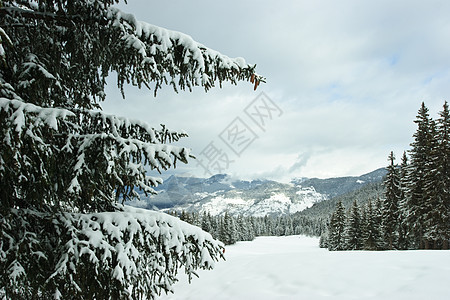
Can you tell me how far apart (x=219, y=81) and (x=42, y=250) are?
2855 mm

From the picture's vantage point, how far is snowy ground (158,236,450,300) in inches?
213

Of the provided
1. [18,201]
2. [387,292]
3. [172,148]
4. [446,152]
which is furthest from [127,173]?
[446,152]

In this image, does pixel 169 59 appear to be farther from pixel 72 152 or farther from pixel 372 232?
pixel 372 232

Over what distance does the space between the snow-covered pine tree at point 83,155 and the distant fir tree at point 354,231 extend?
128 feet

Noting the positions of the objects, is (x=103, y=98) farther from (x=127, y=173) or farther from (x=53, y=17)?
(x=127, y=173)

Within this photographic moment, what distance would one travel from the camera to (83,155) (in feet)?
7.93

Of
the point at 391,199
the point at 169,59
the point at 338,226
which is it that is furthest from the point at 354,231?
the point at 169,59

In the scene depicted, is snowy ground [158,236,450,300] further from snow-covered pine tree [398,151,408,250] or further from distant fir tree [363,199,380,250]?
distant fir tree [363,199,380,250]

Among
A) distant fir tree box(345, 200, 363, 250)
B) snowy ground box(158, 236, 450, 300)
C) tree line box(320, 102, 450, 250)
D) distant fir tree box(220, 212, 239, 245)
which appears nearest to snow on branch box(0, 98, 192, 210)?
snowy ground box(158, 236, 450, 300)

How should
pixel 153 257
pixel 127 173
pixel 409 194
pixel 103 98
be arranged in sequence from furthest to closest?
pixel 409 194
pixel 103 98
pixel 153 257
pixel 127 173

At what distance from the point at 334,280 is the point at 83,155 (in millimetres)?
6393

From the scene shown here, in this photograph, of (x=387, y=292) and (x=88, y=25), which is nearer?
(x=88, y=25)

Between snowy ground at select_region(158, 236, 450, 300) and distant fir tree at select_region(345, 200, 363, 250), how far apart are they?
32.2 meters

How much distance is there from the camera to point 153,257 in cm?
313
